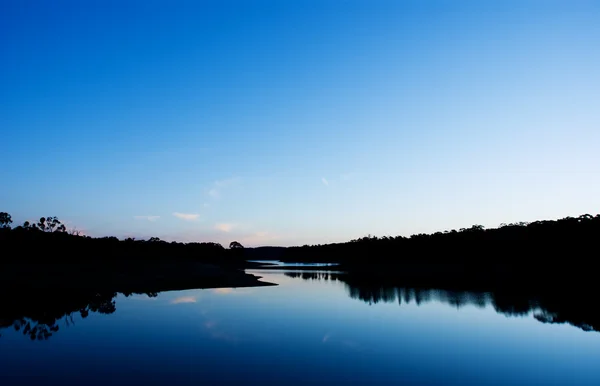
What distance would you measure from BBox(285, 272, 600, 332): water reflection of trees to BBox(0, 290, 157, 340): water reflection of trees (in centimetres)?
2847

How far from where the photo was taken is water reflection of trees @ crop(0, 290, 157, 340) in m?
27.1

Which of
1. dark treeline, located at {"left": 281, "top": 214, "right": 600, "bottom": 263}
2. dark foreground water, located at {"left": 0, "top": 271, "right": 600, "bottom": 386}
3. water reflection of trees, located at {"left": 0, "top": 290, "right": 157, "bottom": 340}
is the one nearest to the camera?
dark foreground water, located at {"left": 0, "top": 271, "right": 600, "bottom": 386}

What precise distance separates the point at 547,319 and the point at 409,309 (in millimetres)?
11744

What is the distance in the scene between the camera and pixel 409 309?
3850 centimetres

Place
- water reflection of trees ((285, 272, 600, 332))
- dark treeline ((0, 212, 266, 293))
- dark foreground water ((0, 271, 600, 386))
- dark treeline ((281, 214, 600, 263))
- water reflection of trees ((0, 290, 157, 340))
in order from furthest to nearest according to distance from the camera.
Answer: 1. dark treeline ((281, 214, 600, 263))
2. dark treeline ((0, 212, 266, 293))
3. water reflection of trees ((285, 272, 600, 332))
4. water reflection of trees ((0, 290, 157, 340))
5. dark foreground water ((0, 271, 600, 386))

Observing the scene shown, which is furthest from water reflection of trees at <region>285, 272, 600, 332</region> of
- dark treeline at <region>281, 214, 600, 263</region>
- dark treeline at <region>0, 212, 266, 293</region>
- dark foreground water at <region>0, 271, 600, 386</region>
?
dark treeline at <region>281, 214, 600, 263</region>

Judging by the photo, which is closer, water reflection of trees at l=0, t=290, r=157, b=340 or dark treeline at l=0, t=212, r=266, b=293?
water reflection of trees at l=0, t=290, r=157, b=340

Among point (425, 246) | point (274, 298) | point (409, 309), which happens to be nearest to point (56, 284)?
point (274, 298)

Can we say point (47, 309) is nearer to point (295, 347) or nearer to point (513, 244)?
point (295, 347)

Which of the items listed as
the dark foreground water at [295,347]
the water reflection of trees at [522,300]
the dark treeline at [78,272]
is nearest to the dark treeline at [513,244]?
the water reflection of trees at [522,300]

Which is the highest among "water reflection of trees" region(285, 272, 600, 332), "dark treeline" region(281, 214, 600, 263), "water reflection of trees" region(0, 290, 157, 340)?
"dark treeline" region(281, 214, 600, 263)

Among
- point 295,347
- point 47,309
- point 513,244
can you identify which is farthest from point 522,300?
point 513,244

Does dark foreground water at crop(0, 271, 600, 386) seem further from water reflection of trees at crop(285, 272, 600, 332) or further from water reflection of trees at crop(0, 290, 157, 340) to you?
water reflection of trees at crop(285, 272, 600, 332)

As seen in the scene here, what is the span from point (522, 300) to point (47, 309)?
49751 millimetres
